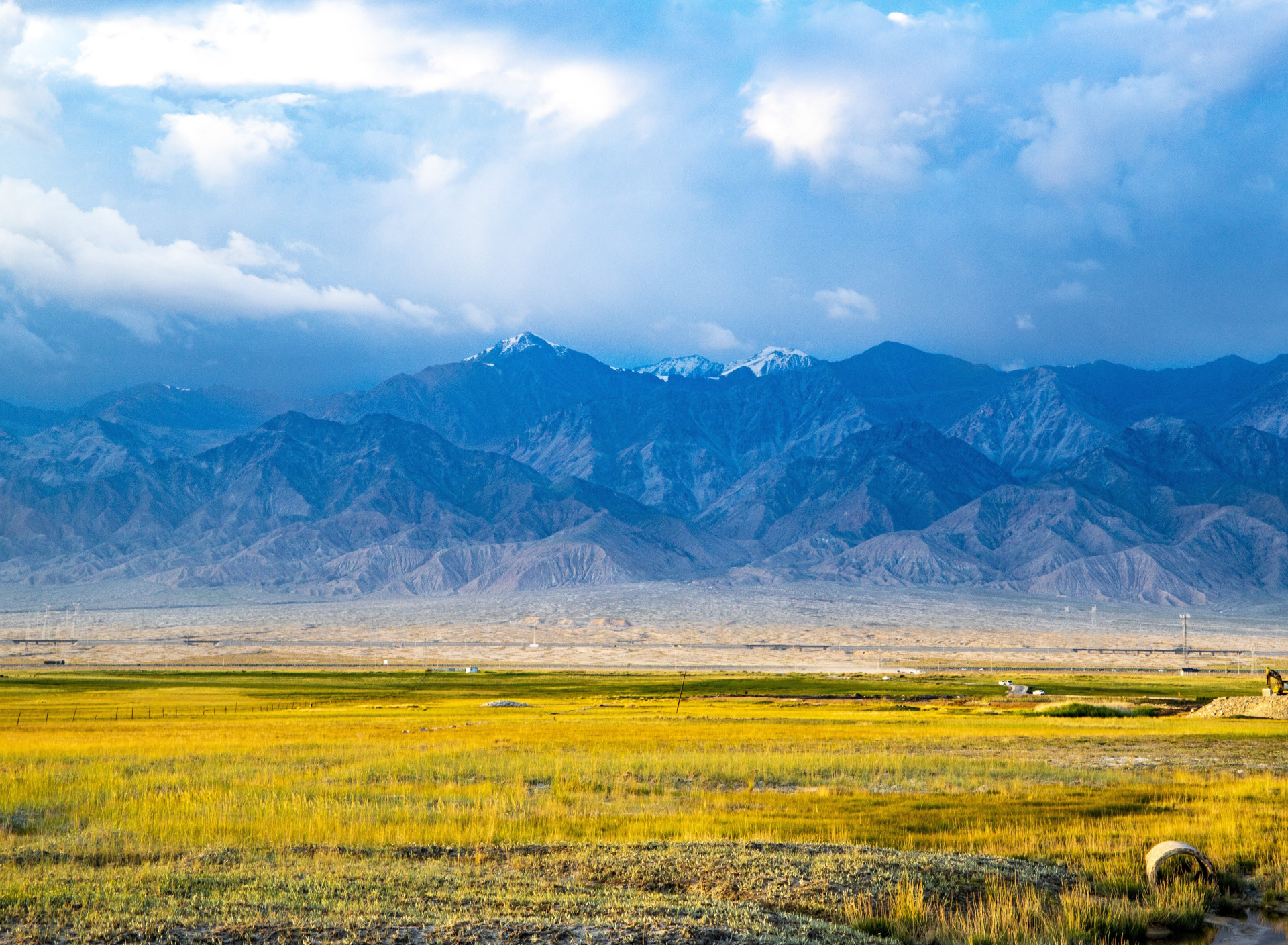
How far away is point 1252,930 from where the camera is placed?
17797mm

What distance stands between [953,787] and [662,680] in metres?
86.6

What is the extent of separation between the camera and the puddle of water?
56.4 ft

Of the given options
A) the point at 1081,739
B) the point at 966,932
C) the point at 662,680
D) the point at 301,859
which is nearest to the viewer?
the point at 966,932

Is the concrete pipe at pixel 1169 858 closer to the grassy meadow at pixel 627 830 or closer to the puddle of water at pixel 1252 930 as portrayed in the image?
the grassy meadow at pixel 627 830

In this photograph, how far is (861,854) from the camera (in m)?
19.8

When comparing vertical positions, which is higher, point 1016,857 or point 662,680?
point 1016,857

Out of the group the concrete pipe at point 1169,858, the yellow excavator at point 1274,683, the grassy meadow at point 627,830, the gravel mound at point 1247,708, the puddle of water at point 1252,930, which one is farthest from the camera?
the yellow excavator at point 1274,683

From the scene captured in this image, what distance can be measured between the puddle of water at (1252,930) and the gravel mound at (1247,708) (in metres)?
44.9

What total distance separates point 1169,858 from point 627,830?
1039 cm

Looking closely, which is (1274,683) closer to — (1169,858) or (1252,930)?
(1169,858)

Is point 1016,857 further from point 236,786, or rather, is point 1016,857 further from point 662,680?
point 662,680

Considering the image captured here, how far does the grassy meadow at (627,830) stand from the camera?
15.5 metres

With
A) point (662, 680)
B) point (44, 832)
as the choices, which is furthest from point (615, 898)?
point (662, 680)

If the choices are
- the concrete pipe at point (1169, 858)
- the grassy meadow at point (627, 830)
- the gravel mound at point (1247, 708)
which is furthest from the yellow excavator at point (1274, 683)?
the concrete pipe at point (1169, 858)
